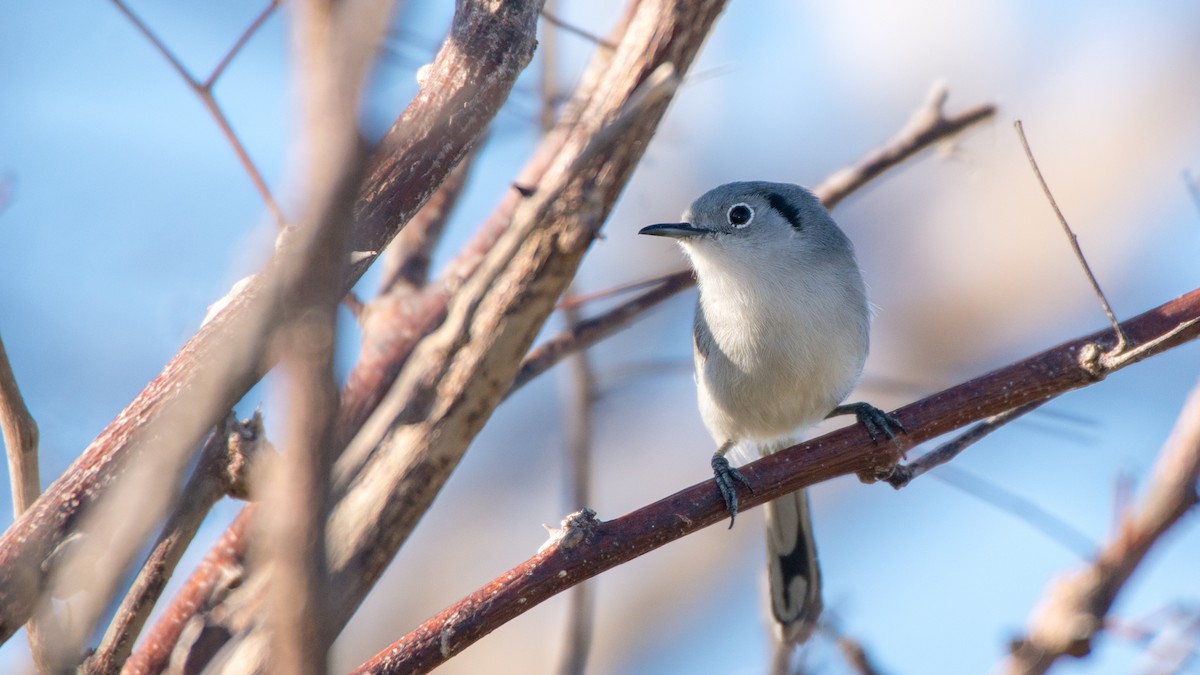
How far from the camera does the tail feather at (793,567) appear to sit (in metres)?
3.13

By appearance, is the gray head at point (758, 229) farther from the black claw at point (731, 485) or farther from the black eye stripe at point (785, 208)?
the black claw at point (731, 485)

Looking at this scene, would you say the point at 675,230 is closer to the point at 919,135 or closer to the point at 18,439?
the point at 919,135

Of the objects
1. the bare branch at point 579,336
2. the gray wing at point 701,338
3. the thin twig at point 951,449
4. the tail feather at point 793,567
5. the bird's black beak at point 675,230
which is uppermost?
the bird's black beak at point 675,230

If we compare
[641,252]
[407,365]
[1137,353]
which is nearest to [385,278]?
[407,365]

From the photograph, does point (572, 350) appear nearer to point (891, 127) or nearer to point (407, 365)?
point (407, 365)

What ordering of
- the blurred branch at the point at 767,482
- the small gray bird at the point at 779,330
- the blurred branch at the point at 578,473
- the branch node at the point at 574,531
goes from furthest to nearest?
the small gray bird at the point at 779,330, the blurred branch at the point at 578,473, the branch node at the point at 574,531, the blurred branch at the point at 767,482

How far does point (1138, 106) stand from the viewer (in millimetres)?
6273

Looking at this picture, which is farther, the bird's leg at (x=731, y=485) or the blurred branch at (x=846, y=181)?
the blurred branch at (x=846, y=181)

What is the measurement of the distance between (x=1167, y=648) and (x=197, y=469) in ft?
6.64

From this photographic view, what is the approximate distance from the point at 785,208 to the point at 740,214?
15 centimetres

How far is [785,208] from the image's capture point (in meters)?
3.62

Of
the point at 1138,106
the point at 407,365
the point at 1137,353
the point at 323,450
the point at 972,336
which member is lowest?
the point at 323,450

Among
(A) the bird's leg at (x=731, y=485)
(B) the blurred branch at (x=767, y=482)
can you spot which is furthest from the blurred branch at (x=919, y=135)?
(A) the bird's leg at (x=731, y=485)

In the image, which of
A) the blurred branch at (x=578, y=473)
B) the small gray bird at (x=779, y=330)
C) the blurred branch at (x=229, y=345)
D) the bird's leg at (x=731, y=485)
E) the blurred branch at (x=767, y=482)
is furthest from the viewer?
the small gray bird at (x=779, y=330)
